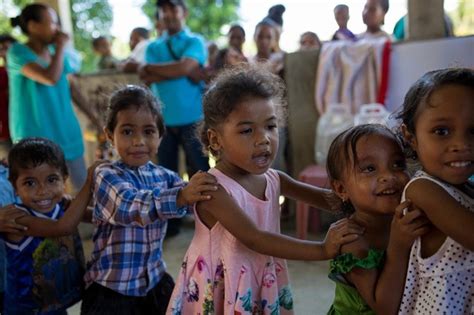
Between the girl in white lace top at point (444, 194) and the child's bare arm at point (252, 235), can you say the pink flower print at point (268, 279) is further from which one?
the girl in white lace top at point (444, 194)

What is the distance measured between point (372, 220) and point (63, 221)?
118 cm

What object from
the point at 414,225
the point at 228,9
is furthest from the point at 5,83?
the point at 228,9

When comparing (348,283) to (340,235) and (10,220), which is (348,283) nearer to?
(340,235)

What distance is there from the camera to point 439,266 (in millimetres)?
1270

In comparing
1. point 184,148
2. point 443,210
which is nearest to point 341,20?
point 184,148

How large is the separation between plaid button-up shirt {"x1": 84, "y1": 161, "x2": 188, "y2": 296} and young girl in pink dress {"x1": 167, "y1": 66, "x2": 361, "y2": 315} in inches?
10.4

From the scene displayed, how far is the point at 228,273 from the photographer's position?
1.62m

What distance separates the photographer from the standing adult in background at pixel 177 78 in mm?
4102

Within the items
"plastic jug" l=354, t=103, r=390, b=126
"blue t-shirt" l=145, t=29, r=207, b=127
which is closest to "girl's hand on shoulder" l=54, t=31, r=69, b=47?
"blue t-shirt" l=145, t=29, r=207, b=127

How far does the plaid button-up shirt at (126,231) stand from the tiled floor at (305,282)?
1126mm

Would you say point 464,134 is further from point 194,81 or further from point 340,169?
point 194,81

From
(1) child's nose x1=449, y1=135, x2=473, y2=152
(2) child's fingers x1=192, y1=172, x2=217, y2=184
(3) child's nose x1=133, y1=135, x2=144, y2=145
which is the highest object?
(1) child's nose x1=449, y1=135, x2=473, y2=152

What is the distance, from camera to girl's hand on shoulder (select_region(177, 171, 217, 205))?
5.20 feet

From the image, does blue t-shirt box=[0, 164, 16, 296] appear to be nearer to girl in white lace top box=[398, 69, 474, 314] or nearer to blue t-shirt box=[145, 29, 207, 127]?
girl in white lace top box=[398, 69, 474, 314]
